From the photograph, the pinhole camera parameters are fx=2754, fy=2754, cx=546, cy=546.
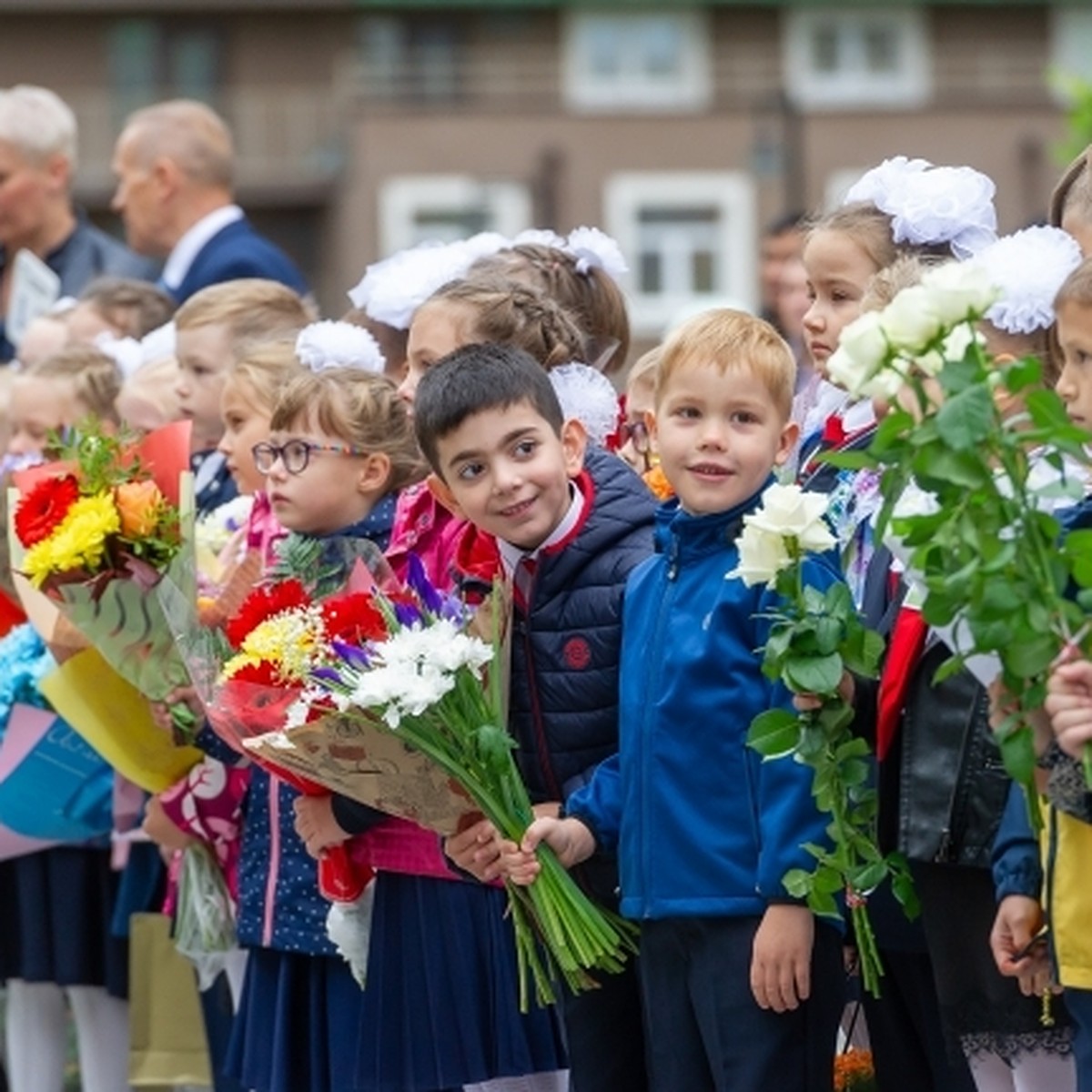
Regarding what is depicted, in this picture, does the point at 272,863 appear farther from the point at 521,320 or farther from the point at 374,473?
the point at 521,320

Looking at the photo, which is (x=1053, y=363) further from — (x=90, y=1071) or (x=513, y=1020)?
(x=90, y=1071)

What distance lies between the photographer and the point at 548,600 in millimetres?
5125

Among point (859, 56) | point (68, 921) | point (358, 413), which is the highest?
point (859, 56)

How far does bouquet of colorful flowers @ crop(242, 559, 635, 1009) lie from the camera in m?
4.82

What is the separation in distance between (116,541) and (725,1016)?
191 centimetres

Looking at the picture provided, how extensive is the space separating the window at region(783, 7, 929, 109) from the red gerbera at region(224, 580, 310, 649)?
41023 millimetres

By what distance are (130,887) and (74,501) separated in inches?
58.9

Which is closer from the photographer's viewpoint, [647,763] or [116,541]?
[647,763]

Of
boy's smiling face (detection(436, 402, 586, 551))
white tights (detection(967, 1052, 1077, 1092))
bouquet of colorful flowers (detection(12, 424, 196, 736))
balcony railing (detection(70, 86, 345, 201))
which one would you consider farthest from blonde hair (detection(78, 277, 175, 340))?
balcony railing (detection(70, 86, 345, 201))

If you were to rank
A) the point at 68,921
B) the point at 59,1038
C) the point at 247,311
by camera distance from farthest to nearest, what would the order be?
the point at 59,1038, the point at 68,921, the point at 247,311

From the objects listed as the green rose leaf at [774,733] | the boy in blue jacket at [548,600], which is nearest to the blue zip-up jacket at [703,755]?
the green rose leaf at [774,733]

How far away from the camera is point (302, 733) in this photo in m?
5.01

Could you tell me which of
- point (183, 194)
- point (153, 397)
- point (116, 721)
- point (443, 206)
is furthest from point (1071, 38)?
point (116, 721)

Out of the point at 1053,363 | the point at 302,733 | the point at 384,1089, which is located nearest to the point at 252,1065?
the point at 384,1089
